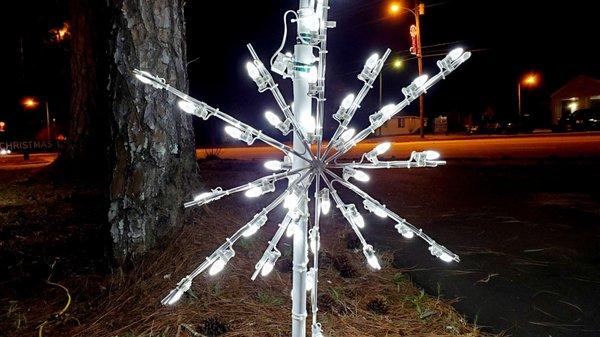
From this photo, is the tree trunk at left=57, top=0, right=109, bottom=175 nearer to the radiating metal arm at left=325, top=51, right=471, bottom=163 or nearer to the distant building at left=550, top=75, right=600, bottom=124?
the radiating metal arm at left=325, top=51, right=471, bottom=163

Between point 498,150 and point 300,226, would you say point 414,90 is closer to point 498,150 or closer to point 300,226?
point 300,226

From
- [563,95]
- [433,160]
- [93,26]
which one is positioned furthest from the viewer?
[563,95]

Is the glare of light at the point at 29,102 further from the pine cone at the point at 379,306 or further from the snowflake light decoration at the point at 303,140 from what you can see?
the snowflake light decoration at the point at 303,140

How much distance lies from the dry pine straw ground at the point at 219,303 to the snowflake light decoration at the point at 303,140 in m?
0.87

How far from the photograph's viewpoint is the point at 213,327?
271 cm

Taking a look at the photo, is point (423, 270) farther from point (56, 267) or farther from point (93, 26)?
point (93, 26)

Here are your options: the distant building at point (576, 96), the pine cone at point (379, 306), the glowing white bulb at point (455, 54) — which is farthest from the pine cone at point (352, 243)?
the distant building at point (576, 96)

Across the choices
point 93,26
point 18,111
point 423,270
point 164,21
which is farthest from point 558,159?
point 18,111

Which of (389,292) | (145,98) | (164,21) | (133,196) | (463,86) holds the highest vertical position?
(463,86)

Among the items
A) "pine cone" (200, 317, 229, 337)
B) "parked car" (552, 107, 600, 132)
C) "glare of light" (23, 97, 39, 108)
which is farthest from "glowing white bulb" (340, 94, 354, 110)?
"glare of light" (23, 97, 39, 108)

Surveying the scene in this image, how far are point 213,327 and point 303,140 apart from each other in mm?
1440

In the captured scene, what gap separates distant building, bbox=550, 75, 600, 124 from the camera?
44.6 m

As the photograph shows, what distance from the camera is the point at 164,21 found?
3506 mm

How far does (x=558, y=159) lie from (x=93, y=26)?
37.5 ft
